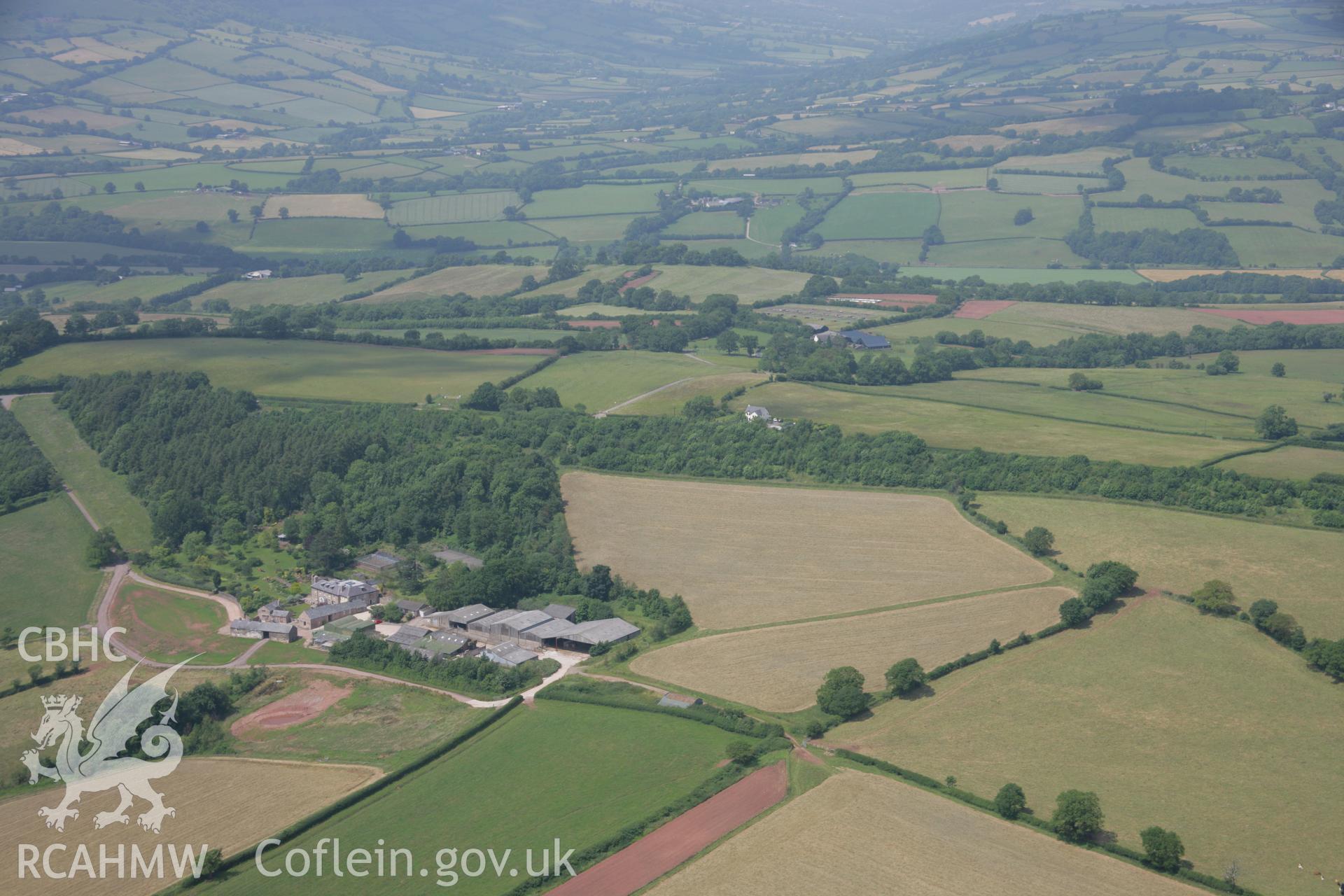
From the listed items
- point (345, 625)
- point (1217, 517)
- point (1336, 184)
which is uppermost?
point (1336, 184)

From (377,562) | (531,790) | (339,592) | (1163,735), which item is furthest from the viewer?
(377,562)

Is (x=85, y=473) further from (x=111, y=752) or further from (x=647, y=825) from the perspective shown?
(x=647, y=825)

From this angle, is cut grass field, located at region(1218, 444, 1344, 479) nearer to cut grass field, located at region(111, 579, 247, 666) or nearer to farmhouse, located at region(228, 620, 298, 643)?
farmhouse, located at region(228, 620, 298, 643)

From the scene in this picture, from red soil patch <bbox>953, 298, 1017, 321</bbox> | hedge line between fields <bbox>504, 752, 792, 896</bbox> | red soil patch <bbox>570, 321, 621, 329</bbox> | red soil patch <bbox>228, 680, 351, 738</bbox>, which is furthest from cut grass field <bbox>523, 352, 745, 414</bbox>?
hedge line between fields <bbox>504, 752, 792, 896</bbox>

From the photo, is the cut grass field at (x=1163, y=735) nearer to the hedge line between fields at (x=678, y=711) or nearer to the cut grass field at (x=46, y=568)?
the hedge line between fields at (x=678, y=711)

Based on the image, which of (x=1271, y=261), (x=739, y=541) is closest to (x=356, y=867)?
(x=739, y=541)

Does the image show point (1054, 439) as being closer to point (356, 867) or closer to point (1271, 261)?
point (356, 867)

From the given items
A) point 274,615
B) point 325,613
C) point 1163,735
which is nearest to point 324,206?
point 274,615
